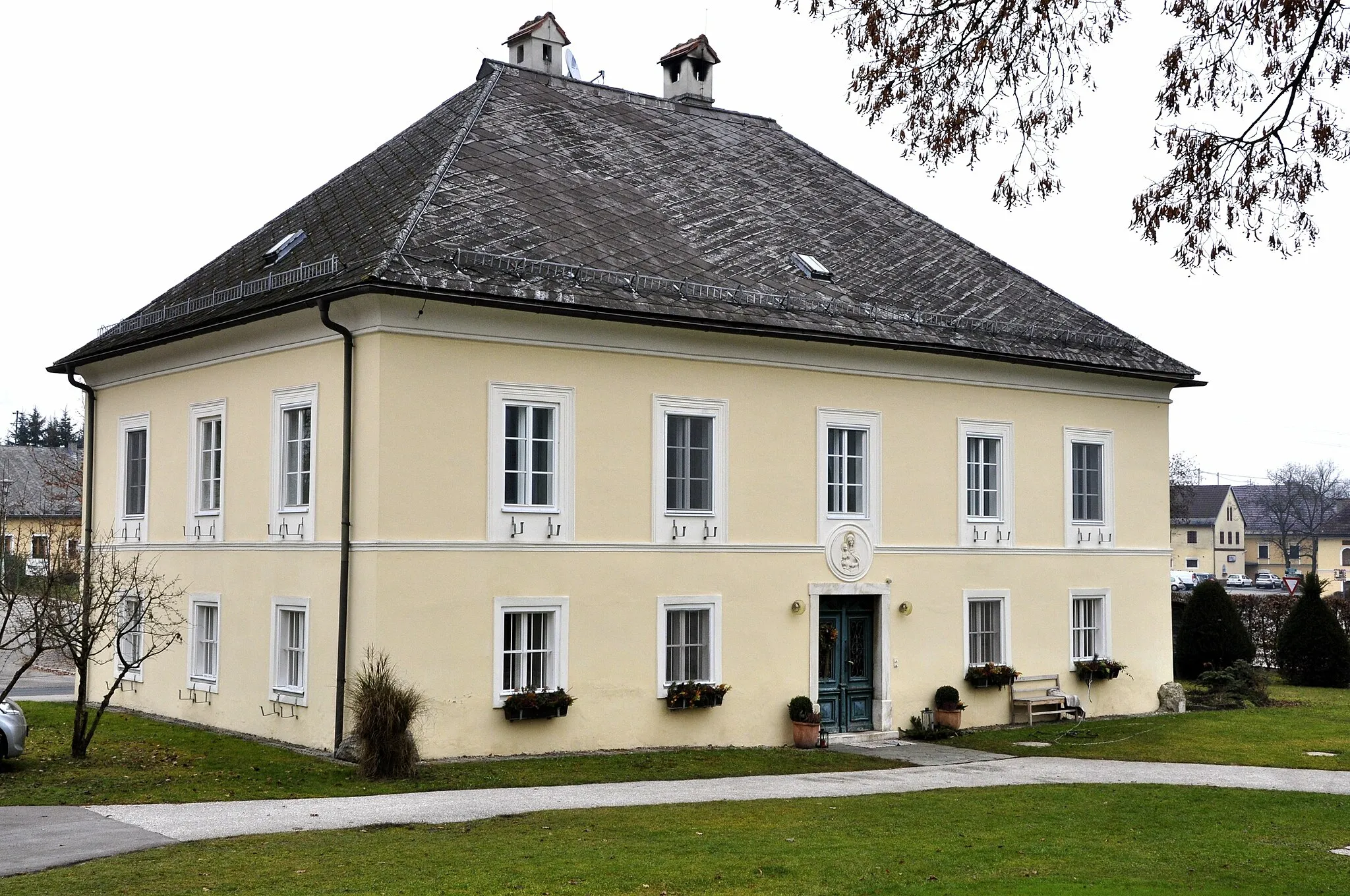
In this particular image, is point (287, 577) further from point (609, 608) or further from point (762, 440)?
point (762, 440)

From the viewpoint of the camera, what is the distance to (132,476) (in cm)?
2428

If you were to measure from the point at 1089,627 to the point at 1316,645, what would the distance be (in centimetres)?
929

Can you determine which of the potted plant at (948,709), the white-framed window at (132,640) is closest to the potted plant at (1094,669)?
the potted plant at (948,709)

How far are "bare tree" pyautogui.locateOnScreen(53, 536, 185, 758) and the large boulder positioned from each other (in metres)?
16.9

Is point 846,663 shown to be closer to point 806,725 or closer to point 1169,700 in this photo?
point 806,725

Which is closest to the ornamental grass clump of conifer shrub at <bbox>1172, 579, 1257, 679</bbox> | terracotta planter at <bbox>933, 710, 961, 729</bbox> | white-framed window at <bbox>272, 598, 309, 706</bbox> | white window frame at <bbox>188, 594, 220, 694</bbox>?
white-framed window at <bbox>272, 598, 309, 706</bbox>

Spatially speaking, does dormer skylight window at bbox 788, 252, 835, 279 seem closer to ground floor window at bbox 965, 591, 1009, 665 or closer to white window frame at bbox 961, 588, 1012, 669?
white window frame at bbox 961, 588, 1012, 669

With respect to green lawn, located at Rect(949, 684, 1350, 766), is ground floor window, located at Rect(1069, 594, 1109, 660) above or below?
above

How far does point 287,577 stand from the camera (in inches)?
782

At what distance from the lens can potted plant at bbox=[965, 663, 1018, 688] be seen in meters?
23.5

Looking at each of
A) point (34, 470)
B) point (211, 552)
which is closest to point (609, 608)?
point (211, 552)

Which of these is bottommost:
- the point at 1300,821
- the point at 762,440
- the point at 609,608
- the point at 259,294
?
the point at 1300,821

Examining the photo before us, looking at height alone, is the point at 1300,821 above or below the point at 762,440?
below

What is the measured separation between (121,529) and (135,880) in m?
14.7
